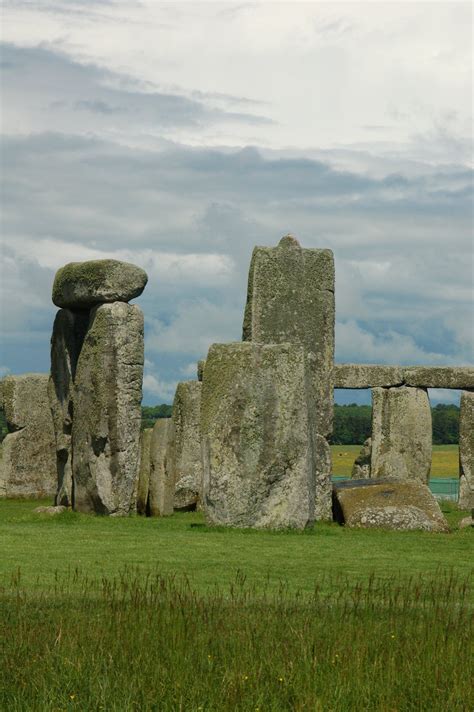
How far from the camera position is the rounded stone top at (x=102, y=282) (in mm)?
21109

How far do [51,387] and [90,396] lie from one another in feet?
7.16

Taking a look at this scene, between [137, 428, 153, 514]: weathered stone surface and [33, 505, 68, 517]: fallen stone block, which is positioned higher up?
[137, 428, 153, 514]: weathered stone surface

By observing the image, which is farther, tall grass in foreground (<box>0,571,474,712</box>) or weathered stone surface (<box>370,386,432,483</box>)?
weathered stone surface (<box>370,386,432,483</box>)

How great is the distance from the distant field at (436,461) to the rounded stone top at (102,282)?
31.2 metres

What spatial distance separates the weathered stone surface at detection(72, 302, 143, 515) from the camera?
2100 centimetres

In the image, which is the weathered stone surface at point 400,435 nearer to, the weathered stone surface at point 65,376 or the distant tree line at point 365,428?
the weathered stone surface at point 65,376

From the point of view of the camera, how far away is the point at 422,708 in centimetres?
805

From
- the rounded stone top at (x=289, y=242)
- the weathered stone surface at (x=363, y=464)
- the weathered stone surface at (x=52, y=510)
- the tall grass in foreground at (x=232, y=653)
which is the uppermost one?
the rounded stone top at (x=289, y=242)

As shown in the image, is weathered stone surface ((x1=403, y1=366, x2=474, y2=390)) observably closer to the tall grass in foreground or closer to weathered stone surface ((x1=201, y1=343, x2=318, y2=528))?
weathered stone surface ((x1=201, y1=343, x2=318, y2=528))

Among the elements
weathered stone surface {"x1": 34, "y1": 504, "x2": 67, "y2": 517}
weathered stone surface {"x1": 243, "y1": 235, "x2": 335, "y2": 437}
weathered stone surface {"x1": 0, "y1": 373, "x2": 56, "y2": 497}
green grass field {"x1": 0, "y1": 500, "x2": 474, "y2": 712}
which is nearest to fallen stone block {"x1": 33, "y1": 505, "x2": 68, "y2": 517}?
weathered stone surface {"x1": 34, "y1": 504, "x2": 67, "y2": 517}

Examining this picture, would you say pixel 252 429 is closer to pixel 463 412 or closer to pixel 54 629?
pixel 54 629

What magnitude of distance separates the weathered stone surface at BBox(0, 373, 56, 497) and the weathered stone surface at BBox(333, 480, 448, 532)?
1022cm

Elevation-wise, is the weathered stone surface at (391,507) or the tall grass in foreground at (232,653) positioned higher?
the weathered stone surface at (391,507)

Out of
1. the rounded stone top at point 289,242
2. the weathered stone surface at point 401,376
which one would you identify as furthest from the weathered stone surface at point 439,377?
the rounded stone top at point 289,242
